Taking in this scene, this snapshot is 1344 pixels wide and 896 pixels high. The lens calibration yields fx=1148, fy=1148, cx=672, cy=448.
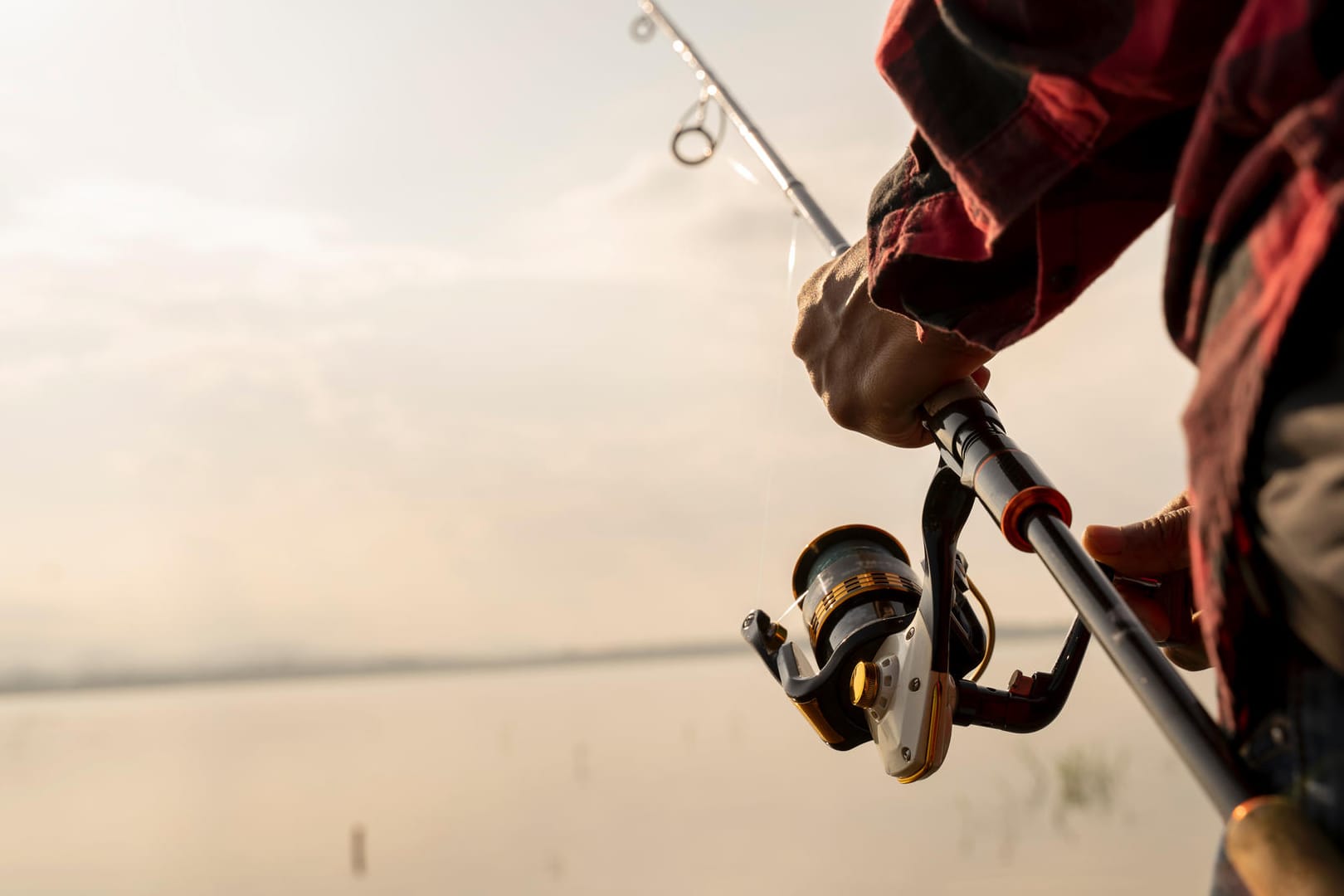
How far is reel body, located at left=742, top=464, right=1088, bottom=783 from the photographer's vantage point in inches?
52.9

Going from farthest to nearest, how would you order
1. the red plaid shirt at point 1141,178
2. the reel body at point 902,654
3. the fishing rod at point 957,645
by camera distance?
the reel body at point 902,654 < the fishing rod at point 957,645 < the red plaid shirt at point 1141,178

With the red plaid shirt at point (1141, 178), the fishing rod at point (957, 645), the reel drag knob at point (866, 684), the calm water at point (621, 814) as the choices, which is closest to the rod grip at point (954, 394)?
the fishing rod at point (957, 645)

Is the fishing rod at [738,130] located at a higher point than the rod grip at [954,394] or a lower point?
higher

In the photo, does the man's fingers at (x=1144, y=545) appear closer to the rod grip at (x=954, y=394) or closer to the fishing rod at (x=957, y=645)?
the fishing rod at (x=957, y=645)

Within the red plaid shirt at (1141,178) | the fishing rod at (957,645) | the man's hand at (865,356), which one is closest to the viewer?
the red plaid shirt at (1141,178)

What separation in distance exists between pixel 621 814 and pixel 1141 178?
30.2 ft

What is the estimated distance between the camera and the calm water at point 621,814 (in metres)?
7.52

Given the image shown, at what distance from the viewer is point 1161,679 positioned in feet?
2.63

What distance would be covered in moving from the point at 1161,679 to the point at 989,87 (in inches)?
16.6

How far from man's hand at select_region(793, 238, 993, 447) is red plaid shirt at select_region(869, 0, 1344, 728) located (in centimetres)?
17

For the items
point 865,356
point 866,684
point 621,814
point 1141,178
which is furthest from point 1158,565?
point 621,814

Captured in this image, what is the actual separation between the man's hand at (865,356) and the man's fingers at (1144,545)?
0.25m

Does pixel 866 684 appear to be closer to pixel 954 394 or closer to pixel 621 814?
pixel 954 394

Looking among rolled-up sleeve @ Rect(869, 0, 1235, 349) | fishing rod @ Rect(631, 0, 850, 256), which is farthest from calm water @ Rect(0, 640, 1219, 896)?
rolled-up sleeve @ Rect(869, 0, 1235, 349)
